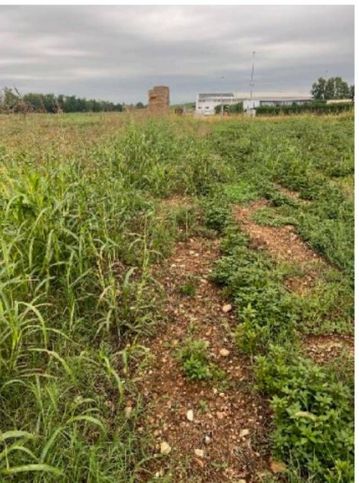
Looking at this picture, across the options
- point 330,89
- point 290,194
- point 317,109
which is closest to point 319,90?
point 330,89

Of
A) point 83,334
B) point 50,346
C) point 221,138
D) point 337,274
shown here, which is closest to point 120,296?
point 83,334

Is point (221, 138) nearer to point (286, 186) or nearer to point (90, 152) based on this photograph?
point (286, 186)

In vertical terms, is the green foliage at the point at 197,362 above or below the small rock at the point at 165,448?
above

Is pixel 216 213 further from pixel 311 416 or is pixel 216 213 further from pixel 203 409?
pixel 311 416

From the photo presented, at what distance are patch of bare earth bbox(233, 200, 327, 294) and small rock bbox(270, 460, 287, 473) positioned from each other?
1.16 meters

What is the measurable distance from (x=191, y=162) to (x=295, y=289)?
8.87 ft

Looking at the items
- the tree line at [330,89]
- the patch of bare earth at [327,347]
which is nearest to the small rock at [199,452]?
the patch of bare earth at [327,347]

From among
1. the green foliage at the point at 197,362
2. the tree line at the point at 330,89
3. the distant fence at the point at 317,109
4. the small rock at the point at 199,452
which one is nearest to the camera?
the small rock at the point at 199,452

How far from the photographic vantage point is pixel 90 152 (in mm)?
3648

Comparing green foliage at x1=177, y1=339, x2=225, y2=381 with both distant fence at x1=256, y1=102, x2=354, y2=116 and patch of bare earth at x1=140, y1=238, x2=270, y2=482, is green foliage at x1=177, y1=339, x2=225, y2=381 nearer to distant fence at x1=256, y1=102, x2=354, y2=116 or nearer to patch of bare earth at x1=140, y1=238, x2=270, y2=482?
patch of bare earth at x1=140, y1=238, x2=270, y2=482

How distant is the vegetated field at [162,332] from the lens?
1.39 m

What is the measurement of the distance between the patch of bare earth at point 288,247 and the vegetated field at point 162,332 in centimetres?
2

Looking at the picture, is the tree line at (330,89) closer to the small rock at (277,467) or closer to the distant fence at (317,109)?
the distant fence at (317,109)

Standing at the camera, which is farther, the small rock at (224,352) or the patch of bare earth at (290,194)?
the patch of bare earth at (290,194)
